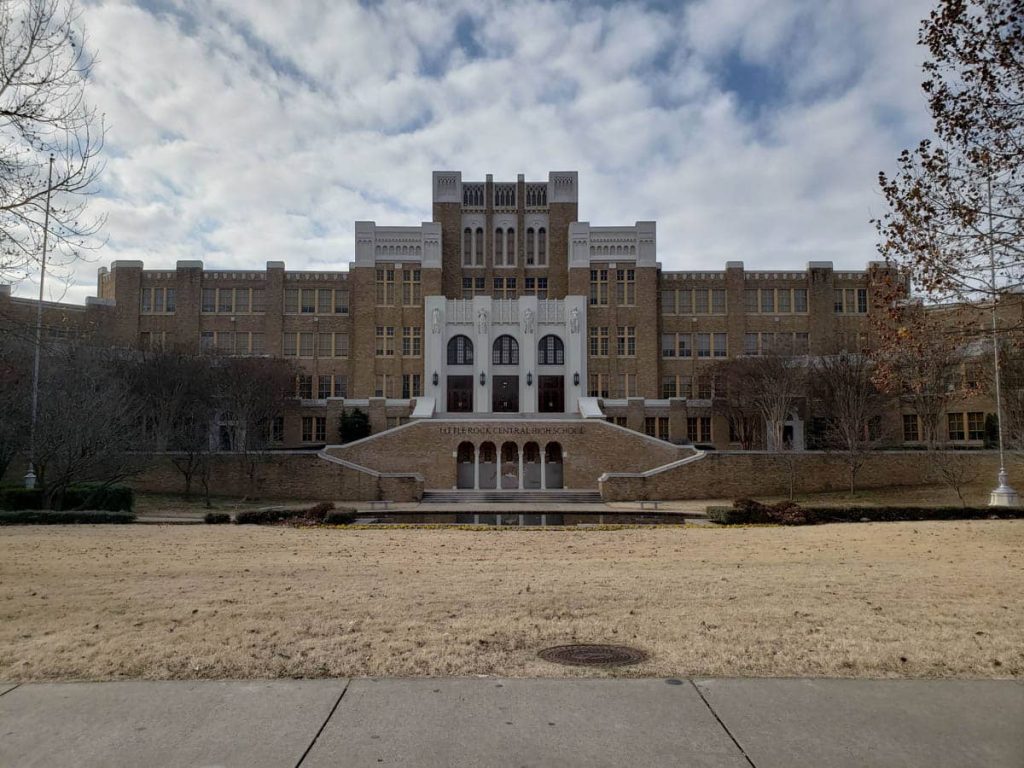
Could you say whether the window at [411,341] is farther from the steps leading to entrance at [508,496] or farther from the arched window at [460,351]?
the steps leading to entrance at [508,496]

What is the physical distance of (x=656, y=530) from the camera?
2094cm

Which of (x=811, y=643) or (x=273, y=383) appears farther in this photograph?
(x=273, y=383)

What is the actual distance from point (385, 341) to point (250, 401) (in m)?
18.0

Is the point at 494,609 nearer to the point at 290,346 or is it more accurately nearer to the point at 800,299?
the point at 290,346

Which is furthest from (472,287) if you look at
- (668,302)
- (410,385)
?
(668,302)

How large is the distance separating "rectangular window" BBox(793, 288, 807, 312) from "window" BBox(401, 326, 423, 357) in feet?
93.6

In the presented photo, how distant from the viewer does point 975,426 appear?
52.2 m

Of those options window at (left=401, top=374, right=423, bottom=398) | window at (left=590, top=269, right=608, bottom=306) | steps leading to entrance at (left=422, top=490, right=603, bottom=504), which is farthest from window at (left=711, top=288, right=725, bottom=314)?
steps leading to entrance at (left=422, top=490, right=603, bottom=504)

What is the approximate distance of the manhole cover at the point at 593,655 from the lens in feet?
22.7

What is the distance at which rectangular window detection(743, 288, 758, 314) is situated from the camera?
6062cm

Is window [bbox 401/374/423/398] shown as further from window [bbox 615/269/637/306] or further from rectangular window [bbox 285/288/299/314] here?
window [bbox 615/269/637/306]

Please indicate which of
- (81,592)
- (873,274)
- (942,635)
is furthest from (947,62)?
(81,592)

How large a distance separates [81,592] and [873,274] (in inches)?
475

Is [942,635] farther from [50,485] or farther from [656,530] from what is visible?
[50,485]
